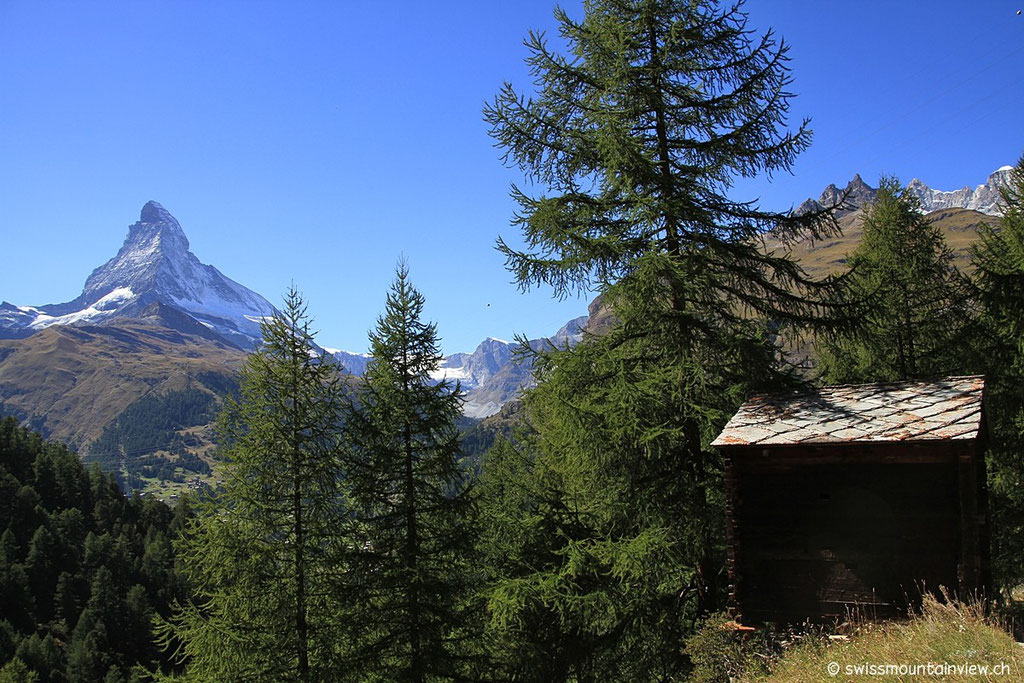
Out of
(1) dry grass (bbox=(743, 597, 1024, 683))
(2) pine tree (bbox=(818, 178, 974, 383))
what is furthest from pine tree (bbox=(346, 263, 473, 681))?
(2) pine tree (bbox=(818, 178, 974, 383))

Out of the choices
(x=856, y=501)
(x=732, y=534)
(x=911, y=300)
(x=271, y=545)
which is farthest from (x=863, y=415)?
(x=271, y=545)

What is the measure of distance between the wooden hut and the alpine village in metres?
0.04

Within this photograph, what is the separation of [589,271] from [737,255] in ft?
8.97

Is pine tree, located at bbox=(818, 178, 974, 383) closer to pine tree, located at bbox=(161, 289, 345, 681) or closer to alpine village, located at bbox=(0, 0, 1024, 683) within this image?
alpine village, located at bbox=(0, 0, 1024, 683)

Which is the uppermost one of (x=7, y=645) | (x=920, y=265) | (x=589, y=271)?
(x=920, y=265)

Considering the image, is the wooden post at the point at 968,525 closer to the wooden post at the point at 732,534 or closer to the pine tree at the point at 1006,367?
the wooden post at the point at 732,534

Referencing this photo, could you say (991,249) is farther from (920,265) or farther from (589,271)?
(589,271)

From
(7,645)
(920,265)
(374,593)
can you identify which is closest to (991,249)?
(920,265)

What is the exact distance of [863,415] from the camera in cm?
1026

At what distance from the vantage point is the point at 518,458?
679 inches

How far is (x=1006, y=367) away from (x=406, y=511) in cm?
1558

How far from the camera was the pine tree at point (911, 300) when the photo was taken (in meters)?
18.3

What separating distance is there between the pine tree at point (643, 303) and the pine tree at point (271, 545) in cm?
441

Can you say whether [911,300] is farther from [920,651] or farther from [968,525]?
[920,651]
